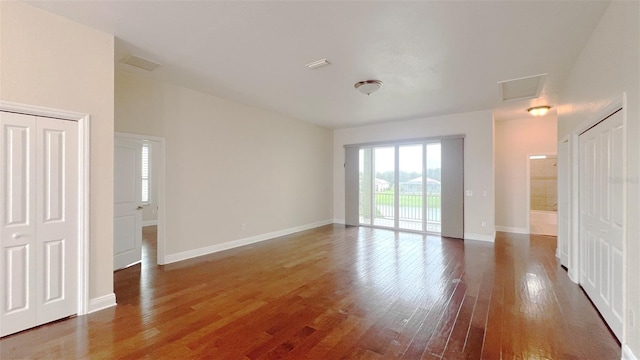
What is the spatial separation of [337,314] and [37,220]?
2.89 metres

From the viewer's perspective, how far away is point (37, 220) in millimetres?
2396

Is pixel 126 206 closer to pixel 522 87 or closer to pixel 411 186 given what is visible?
pixel 411 186

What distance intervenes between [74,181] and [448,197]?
6458mm

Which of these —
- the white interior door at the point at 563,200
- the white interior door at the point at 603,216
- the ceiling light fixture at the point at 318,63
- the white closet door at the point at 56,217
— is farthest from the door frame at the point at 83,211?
the white interior door at the point at 563,200

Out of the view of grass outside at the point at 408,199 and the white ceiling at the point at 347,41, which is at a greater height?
the white ceiling at the point at 347,41

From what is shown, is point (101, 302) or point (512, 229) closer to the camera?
point (101, 302)

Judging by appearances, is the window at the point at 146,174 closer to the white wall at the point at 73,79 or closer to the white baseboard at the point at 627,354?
the white wall at the point at 73,79

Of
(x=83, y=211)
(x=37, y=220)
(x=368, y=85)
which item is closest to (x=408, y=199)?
(x=368, y=85)

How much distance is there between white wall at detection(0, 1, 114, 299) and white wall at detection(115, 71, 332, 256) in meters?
1.05

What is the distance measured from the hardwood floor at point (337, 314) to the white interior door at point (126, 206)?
271 millimetres

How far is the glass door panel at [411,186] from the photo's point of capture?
6.61 meters

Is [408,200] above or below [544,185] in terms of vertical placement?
below

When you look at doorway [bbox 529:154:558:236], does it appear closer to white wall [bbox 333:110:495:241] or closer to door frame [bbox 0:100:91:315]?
white wall [bbox 333:110:495:241]

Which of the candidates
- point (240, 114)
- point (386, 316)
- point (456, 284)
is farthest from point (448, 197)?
point (240, 114)
